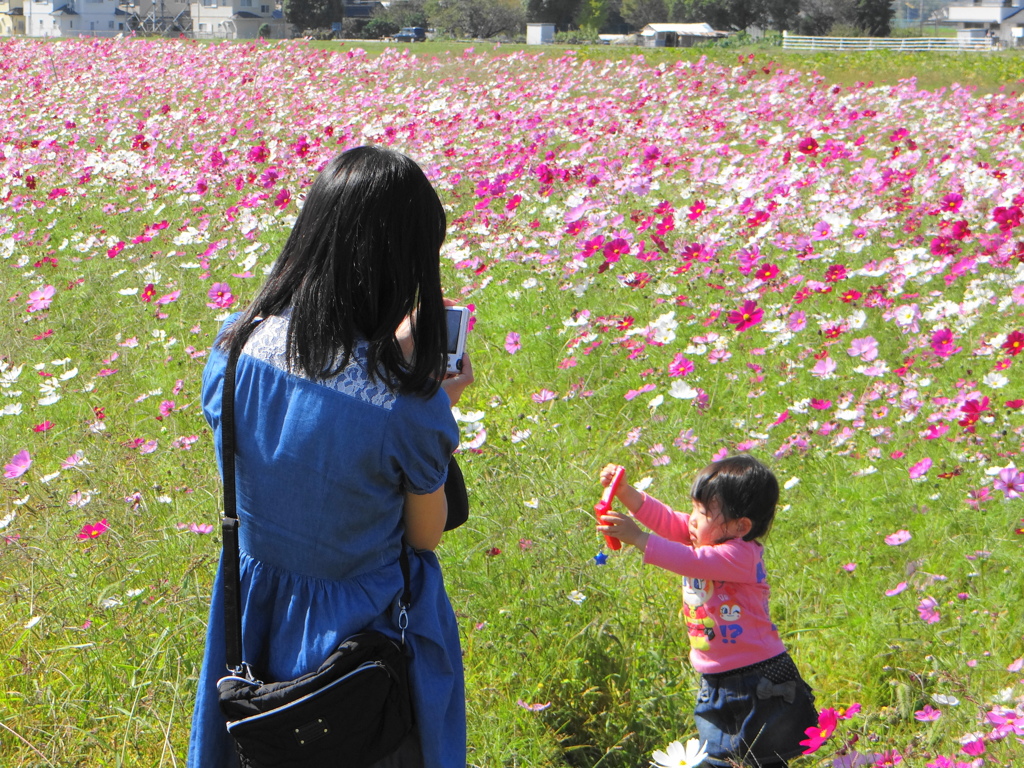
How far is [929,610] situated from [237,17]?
65.6 m

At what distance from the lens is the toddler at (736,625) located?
180 cm

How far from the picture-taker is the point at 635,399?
3344 millimetres

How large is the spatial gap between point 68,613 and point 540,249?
290cm

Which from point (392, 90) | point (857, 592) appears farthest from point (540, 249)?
point (392, 90)

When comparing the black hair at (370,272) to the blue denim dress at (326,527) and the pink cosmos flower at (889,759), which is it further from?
the pink cosmos flower at (889,759)

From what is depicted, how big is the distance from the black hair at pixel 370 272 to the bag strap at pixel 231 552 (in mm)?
111

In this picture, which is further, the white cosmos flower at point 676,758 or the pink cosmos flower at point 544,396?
the pink cosmos flower at point 544,396

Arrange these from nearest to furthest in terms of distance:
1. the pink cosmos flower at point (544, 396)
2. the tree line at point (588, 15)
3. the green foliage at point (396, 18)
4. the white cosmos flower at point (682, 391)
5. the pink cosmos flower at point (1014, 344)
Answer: the white cosmos flower at point (682, 391)
the pink cosmos flower at point (1014, 344)
the pink cosmos flower at point (544, 396)
the tree line at point (588, 15)
the green foliage at point (396, 18)

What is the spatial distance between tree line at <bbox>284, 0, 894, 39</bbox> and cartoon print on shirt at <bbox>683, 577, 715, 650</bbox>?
3933 centimetres

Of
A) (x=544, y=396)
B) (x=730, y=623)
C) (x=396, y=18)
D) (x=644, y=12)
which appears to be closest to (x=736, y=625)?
(x=730, y=623)

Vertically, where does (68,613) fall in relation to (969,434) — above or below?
below

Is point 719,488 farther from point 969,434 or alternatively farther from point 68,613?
point 68,613

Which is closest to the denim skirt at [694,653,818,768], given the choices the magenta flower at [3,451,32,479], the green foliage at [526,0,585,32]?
the magenta flower at [3,451,32,479]

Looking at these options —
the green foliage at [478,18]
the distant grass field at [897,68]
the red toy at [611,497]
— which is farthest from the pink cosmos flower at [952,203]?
the green foliage at [478,18]
